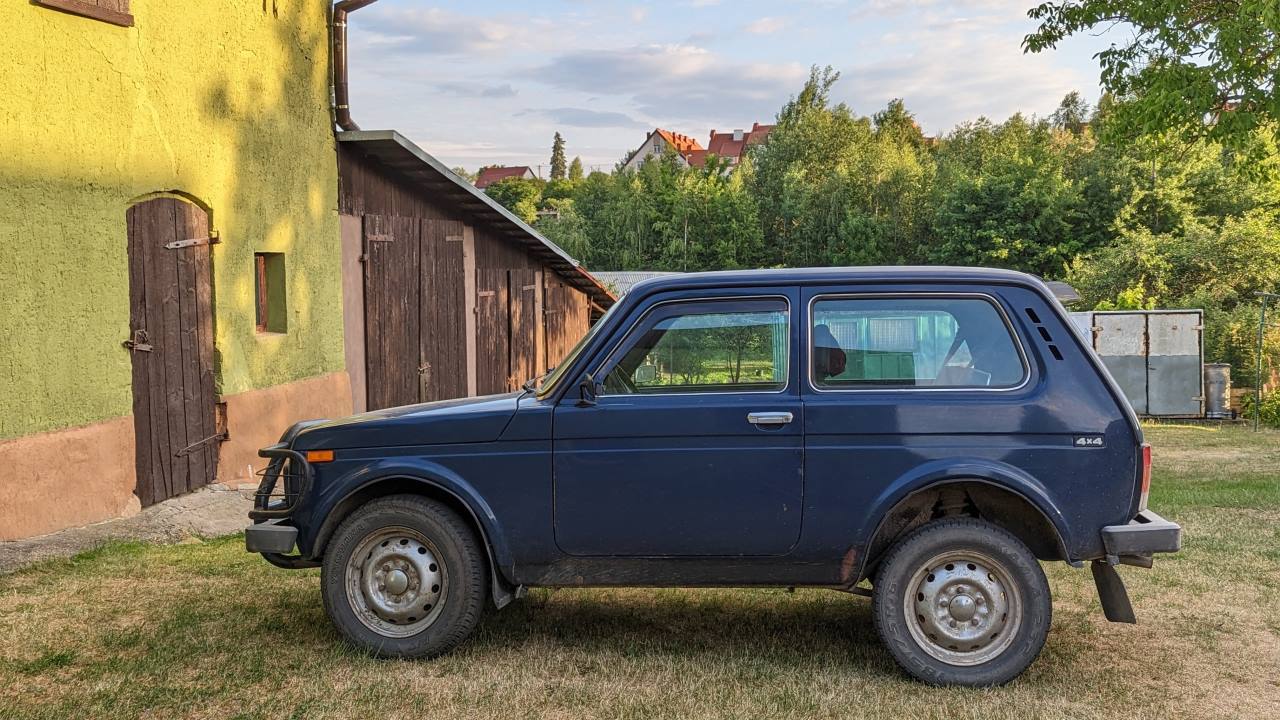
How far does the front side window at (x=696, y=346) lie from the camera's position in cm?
534

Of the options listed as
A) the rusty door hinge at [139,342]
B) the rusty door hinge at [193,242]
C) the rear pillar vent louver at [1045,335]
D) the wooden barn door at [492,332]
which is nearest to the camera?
the rear pillar vent louver at [1045,335]

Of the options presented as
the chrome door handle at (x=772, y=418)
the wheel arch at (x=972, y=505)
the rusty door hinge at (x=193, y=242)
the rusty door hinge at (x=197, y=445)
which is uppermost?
the rusty door hinge at (x=193, y=242)

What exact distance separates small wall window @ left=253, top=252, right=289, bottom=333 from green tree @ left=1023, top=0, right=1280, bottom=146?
358 inches

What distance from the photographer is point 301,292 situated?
39.8ft

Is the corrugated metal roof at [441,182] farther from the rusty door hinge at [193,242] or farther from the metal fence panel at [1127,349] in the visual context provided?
the metal fence panel at [1127,349]

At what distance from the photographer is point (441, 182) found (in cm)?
1444

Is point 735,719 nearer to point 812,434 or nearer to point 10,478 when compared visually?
point 812,434

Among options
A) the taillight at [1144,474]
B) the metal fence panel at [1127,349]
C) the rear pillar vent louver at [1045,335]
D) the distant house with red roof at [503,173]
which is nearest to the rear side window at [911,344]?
the rear pillar vent louver at [1045,335]

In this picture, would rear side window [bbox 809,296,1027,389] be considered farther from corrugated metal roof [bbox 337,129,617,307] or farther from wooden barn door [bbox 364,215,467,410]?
wooden barn door [bbox 364,215,467,410]

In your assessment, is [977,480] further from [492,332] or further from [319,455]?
[492,332]

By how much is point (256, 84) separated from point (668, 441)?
7.65 m

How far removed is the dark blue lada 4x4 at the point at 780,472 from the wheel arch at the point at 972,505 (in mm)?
11

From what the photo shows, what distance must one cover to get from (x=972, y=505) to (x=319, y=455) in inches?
121

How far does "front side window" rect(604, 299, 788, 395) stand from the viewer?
5.34m
